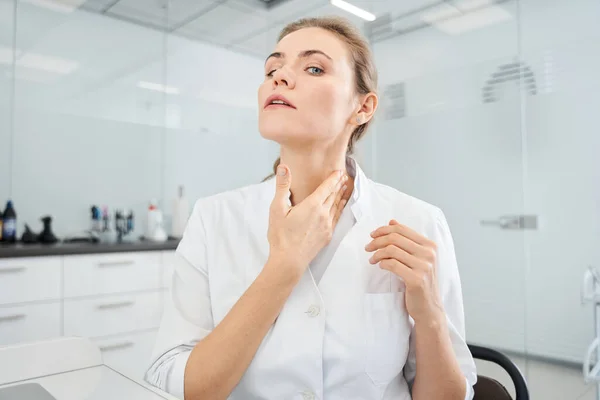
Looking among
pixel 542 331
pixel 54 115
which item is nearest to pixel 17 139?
pixel 54 115

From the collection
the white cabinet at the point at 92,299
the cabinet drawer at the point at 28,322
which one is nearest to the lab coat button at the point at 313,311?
the white cabinet at the point at 92,299

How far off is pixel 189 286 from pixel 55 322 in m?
1.69

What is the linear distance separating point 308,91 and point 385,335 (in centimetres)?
53

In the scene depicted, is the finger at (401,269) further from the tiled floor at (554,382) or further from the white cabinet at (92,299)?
the tiled floor at (554,382)

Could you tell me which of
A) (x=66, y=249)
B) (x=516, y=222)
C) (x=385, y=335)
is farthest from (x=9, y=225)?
(x=516, y=222)

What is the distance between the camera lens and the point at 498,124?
2521mm

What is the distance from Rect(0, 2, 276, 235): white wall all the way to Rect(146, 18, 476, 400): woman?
2247mm

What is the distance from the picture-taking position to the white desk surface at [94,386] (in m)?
0.53

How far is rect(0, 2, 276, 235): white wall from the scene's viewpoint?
2850 millimetres

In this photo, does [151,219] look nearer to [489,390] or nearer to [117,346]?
[117,346]

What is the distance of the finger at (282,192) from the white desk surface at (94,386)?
42cm

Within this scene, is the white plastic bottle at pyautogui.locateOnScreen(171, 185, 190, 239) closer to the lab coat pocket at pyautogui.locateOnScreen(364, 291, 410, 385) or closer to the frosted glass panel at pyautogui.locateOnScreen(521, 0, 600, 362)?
the frosted glass panel at pyautogui.locateOnScreen(521, 0, 600, 362)

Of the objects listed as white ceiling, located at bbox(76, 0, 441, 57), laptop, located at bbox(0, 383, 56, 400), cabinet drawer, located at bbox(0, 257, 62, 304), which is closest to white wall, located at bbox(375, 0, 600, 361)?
white ceiling, located at bbox(76, 0, 441, 57)

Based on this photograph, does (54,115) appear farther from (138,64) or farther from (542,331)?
(542,331)
